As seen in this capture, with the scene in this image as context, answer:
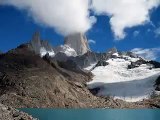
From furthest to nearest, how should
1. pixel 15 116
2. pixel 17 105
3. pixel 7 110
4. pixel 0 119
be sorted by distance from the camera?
pixel 17 105 < pixel 7 110 < pixel 15 116 < pixel 0 119

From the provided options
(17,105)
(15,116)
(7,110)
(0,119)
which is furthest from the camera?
(17,105)

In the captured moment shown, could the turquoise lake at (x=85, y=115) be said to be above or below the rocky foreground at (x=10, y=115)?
above

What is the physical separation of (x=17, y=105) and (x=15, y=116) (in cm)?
13243

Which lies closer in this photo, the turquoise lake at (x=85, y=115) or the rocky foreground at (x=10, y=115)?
the rocky foreground at (x=10, y=115)

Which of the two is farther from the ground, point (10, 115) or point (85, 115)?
point (85, 115)

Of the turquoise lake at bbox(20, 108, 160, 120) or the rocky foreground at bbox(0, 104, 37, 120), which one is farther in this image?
the turquoise lake at bbox(20, 108, 160, 120)

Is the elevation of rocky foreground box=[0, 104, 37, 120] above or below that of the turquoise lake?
below

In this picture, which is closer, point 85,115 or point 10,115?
point 10,115

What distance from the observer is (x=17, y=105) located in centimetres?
19975

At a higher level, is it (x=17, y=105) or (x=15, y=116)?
(x=17, y=105)

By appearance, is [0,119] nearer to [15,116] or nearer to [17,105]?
[15,116]

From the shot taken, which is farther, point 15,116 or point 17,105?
point 17,105

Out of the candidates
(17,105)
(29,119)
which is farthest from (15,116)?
(17,105)

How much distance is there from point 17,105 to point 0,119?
137m
